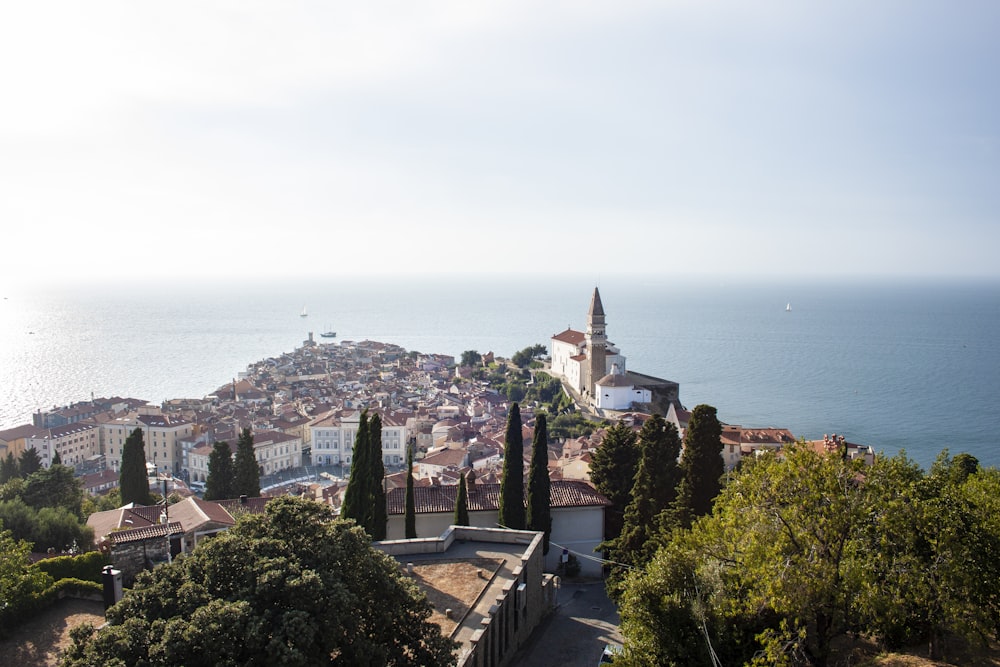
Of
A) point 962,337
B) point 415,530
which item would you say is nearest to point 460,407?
point 415,530

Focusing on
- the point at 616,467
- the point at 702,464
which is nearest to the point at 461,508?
the point at 616,467

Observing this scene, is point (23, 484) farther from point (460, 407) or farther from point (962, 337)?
point (962, 337)

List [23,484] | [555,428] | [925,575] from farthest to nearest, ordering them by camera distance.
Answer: [555,428]
[23,484]
[925,575]

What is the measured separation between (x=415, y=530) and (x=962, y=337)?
116m

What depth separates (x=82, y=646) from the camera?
751 cm

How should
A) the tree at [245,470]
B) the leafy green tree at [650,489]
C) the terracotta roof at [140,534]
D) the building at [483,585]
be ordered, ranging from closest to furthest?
the building at [483,585], the terracotta roof at [140,534], the leafy green tree at [650,489], the tree at [245,470]

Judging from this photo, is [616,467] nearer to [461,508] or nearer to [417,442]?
[461,508]

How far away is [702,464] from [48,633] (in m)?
12.3

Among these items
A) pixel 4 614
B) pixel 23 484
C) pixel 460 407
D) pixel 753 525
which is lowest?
pixel 460 407

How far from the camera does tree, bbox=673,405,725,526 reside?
15555 mm

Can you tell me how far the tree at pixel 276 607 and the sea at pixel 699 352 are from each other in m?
14.8

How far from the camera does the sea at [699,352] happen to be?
59.5 m

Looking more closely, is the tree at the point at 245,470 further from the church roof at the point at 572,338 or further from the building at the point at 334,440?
the church roof at the point at 572,338

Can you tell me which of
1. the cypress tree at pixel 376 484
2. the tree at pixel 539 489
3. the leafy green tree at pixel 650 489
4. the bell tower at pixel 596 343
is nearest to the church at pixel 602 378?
the bell tower at pixel 596 343
